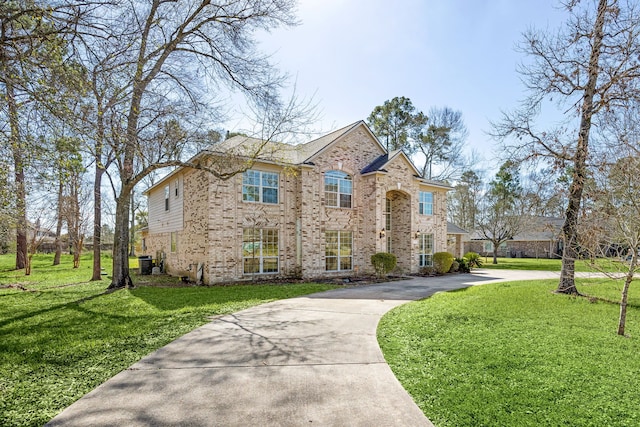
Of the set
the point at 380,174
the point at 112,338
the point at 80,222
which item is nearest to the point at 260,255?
the point at 380,174

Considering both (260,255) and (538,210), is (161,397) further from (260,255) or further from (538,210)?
(538,210)

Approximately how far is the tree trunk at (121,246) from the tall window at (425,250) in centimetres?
1524

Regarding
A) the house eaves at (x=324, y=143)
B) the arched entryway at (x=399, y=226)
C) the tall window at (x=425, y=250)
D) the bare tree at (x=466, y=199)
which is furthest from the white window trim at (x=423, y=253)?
the bare tree at (x=466, y=199)

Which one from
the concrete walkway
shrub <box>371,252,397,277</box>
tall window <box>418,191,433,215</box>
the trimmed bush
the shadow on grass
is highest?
tall window <box>418,191,433,215</box>

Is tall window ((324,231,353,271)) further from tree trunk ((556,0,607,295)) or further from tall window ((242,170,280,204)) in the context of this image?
tree trunk ((556,0,607,295))

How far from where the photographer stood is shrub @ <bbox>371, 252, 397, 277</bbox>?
16.2m

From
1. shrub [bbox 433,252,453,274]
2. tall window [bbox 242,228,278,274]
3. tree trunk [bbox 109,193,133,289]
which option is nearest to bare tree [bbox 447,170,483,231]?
shrub [bbox 433,252,453,274]

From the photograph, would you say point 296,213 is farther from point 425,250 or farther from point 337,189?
point 425,250

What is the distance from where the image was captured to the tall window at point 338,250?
16516 millimetres

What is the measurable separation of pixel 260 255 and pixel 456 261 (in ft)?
41.8

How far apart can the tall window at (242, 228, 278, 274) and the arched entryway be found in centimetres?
695

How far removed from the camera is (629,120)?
10172 mm

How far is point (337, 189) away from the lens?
1688cm

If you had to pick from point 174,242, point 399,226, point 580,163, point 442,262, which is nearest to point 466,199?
point 442,262
